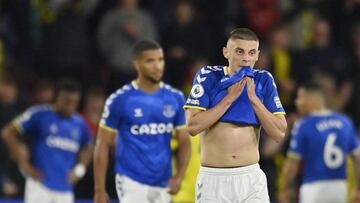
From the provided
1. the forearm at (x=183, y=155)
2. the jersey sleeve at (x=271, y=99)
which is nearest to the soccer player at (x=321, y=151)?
the forearm at (x=183, y=155)

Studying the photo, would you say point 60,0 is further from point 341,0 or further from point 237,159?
point 237,159

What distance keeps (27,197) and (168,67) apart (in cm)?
341

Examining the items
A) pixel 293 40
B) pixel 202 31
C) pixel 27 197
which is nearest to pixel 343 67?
pixel 293 40

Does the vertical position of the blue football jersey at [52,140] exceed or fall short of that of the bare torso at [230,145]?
it falls short

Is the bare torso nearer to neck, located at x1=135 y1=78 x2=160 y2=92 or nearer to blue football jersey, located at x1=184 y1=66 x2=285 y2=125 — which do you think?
blue football jersey, located at x1=184 y1=66 x2=285 y2=125

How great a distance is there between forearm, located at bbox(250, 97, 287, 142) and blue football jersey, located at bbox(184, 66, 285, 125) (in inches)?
5.3

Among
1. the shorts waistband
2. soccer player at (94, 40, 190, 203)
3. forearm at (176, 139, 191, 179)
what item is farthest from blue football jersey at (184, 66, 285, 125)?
forearm at (176, 139, 191, 179)

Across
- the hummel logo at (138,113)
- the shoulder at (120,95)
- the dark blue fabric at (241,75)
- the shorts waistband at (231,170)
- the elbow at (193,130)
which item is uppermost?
the dark blue fabric at (241,75)

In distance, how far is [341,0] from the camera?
15.7 m

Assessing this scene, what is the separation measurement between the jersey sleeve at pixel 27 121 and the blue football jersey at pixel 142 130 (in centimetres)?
293

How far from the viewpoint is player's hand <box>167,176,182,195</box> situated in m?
9.45

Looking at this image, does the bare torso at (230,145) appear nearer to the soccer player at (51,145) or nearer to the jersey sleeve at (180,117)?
the jersey sleeve at (180,117)

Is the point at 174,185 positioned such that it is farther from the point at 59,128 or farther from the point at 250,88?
the point at 59,128

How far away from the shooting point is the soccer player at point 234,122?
780 centimetres
